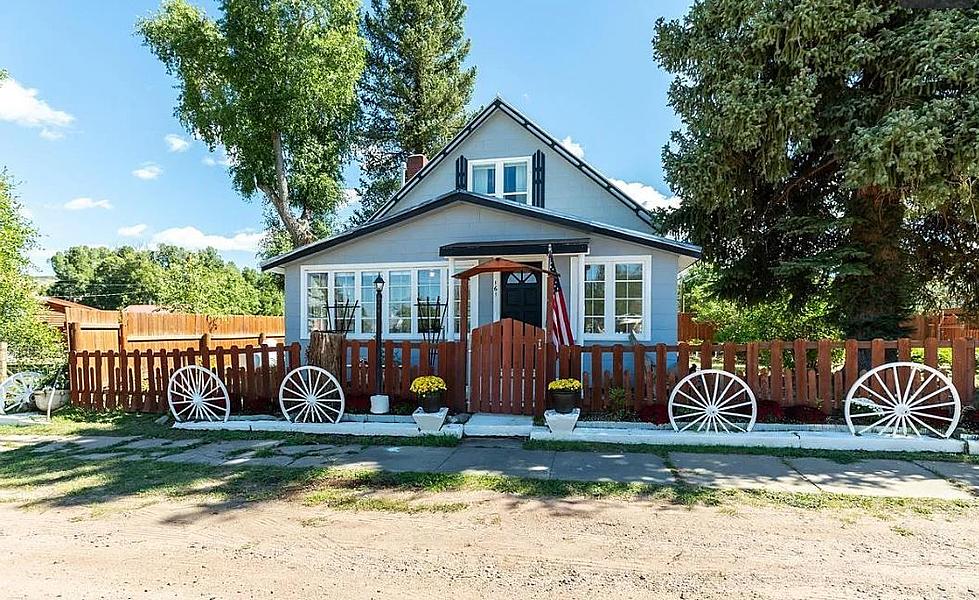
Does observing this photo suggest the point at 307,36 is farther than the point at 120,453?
Yes

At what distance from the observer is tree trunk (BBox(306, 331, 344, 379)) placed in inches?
298

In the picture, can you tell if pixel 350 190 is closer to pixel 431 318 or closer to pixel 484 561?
pixel 431 318

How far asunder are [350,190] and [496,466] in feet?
74.9

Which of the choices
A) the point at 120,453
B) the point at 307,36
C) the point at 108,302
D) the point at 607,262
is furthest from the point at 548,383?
the point at 108,302

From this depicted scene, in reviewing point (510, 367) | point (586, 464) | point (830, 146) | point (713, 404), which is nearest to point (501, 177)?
point (830, 146)

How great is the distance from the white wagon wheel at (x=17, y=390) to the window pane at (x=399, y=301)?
6.34 metres

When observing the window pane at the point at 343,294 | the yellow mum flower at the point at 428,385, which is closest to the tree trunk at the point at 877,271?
the yellow mum flower at the point at 428,385

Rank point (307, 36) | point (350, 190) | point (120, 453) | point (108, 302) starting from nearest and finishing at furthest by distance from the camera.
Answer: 1. point (120, 453)
2. point (307, 36)
3. point (350, 190)
4. point (108, 302)

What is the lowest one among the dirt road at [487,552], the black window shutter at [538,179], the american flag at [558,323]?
the dirt road at [487,552]

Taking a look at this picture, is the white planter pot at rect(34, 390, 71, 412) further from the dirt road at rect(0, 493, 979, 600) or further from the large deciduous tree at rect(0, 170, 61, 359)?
the dirt road at rect(0, 493, 979, 600)

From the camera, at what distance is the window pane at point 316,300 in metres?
10.8

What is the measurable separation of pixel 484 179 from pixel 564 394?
26.5 feet

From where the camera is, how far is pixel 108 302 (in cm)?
4709

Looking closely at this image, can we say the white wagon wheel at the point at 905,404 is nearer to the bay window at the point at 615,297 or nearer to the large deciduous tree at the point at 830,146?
the large deciduous tree at the point at 830,146
